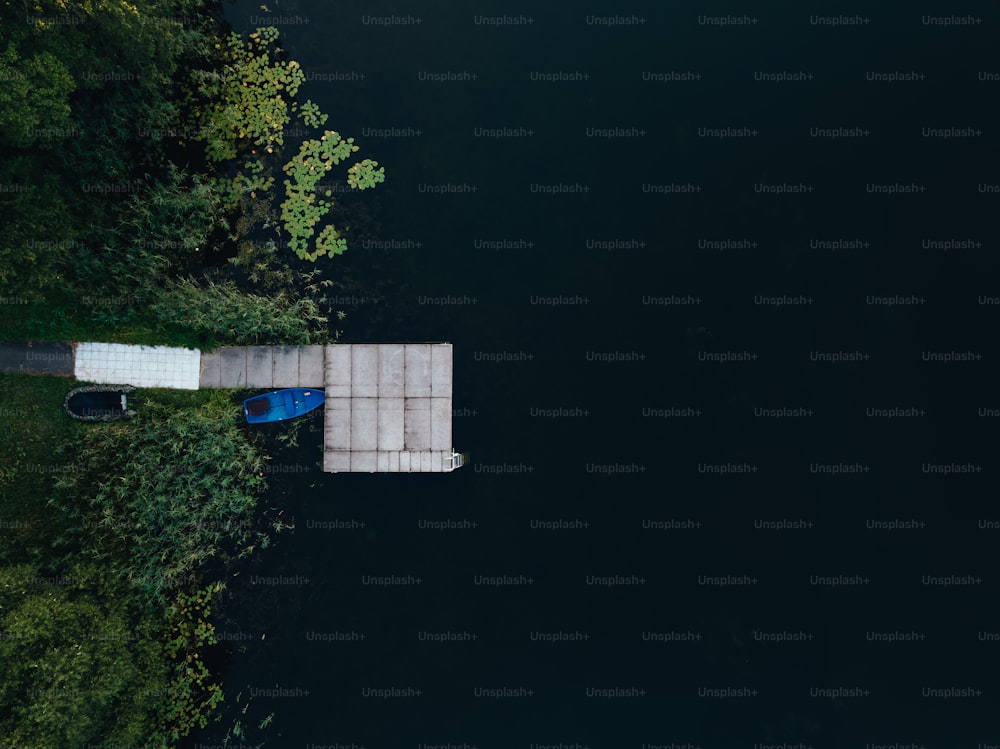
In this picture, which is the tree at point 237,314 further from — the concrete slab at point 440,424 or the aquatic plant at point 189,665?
the aquatic plant at point 189,665

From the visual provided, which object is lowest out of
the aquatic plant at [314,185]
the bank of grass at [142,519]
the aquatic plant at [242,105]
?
the bank of grass at [142,519]

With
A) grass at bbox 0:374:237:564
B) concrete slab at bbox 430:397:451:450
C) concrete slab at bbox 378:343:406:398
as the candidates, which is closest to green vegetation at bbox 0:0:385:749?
grass at bbox 0:374:237:564

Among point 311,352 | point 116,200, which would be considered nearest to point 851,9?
point 311,352

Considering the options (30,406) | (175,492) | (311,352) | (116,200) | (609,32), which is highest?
(609,32)

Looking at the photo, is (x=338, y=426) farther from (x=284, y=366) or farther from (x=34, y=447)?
(x=34, y=447)

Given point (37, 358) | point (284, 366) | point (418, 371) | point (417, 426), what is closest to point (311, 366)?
point (284, 366)

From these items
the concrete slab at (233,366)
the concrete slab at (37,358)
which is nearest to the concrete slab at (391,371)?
the concrete slab at (233,366)

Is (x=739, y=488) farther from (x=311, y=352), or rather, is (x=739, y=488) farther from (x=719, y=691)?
(x=311, y=352)
